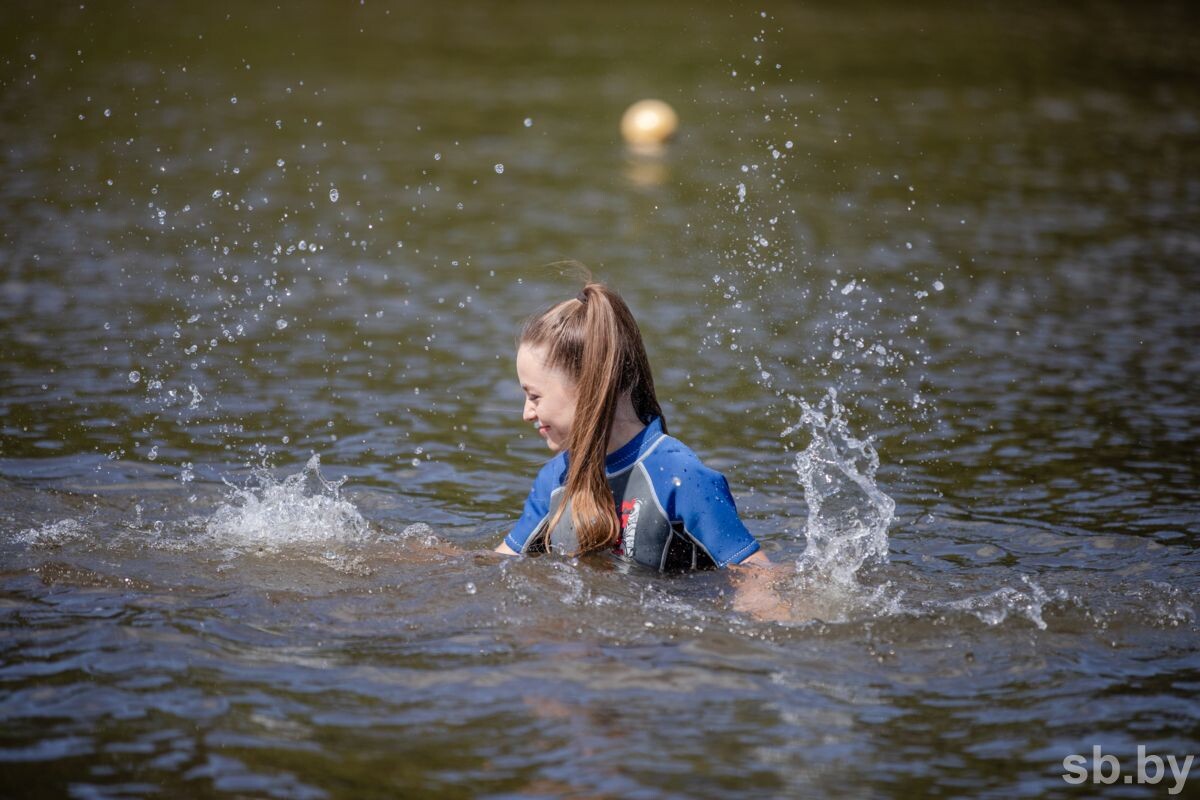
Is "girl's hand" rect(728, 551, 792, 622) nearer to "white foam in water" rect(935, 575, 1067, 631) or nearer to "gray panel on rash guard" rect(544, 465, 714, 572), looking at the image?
"gray panel on rash guard" rect(544, 465, 714, 572)

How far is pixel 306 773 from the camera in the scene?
446 cm

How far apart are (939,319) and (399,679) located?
8.05 metres

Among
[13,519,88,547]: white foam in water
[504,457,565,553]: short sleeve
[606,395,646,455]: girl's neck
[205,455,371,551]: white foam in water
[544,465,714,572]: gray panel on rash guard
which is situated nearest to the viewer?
[544,465,714,572]: gray panel on rash guard

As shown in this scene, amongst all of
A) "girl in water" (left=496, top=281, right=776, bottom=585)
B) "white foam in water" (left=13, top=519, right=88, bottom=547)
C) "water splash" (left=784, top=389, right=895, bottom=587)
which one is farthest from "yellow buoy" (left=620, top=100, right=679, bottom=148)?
"girl in water" (left=496, top=281, right=776, bottom=585)

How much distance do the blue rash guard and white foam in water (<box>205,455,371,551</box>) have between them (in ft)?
4.84

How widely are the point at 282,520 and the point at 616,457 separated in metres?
2.10

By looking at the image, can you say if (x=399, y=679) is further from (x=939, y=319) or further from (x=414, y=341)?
(x=939, y=319)

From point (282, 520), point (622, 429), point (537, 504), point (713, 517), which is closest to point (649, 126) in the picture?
point (282, 520)

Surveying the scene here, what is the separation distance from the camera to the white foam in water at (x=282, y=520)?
6.73m

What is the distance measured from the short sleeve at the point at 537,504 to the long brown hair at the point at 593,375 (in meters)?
0.19

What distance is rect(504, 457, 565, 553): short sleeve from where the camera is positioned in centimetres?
607

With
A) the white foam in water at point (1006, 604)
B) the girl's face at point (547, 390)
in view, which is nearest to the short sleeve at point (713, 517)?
the girl's face at point (547, 390)

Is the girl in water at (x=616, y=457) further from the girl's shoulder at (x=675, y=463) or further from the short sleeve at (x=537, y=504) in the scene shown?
the short sleeve at (x=537, y=504)

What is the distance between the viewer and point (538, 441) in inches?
364
